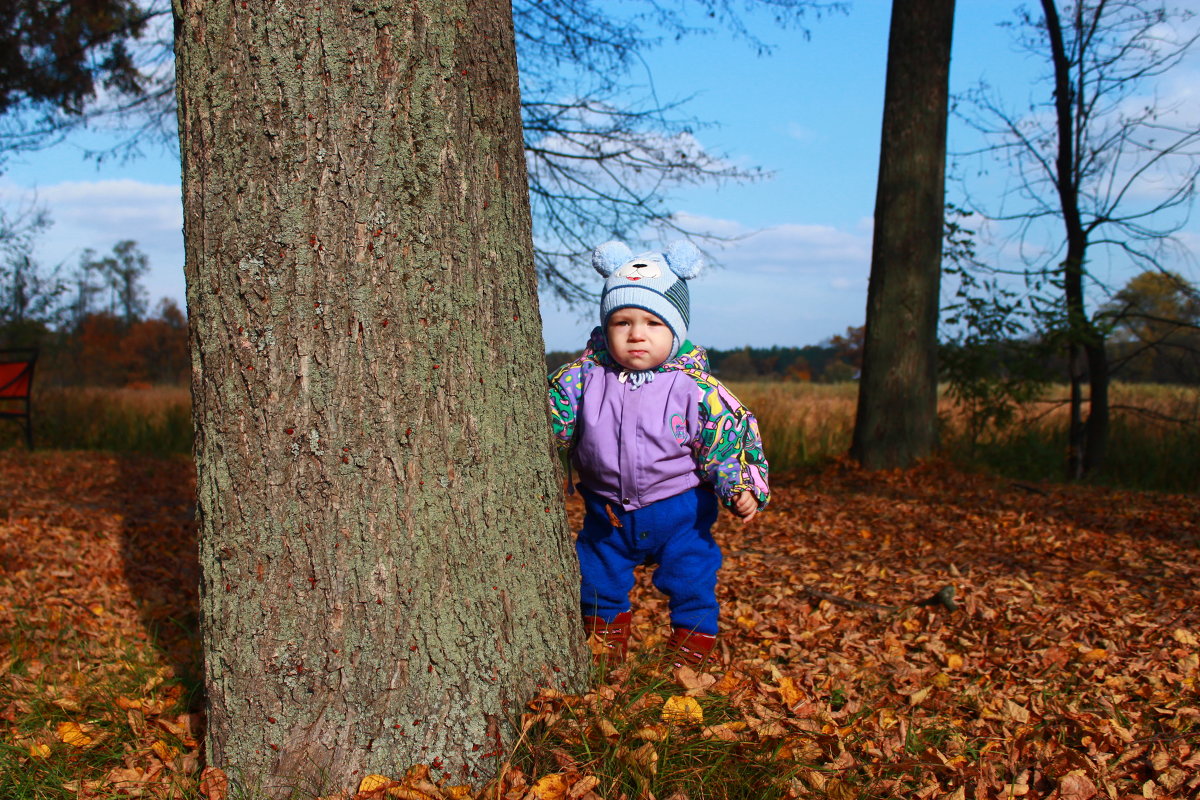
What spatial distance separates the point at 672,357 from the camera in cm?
299

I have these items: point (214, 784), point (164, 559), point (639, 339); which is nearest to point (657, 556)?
point (639, 339)

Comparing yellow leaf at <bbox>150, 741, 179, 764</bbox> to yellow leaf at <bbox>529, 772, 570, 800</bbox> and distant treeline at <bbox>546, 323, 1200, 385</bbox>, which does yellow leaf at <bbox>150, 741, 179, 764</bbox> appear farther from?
distant treeline at <bbox>546, 323, 1200, 385</bbox>

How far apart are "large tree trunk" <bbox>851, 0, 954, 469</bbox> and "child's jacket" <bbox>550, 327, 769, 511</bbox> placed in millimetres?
4785

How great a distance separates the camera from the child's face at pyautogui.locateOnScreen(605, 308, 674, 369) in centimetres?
288

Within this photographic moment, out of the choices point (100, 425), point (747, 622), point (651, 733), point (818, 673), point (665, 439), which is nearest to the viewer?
point (651, 733)

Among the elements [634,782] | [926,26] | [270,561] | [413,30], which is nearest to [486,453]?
[270,561]

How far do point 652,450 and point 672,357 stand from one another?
0.35 metres

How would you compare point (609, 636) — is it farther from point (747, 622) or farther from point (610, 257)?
point (610, 257)

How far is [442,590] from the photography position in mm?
2230

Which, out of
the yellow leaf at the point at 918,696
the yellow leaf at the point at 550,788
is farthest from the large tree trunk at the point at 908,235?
the yellow leaf at the point at 550,788

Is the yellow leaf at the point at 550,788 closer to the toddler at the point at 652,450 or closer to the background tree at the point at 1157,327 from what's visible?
the toddler at the point at 652,450

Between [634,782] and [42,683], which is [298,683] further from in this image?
[42,683]

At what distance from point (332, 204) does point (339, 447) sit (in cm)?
59

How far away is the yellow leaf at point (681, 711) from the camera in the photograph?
236 cm
